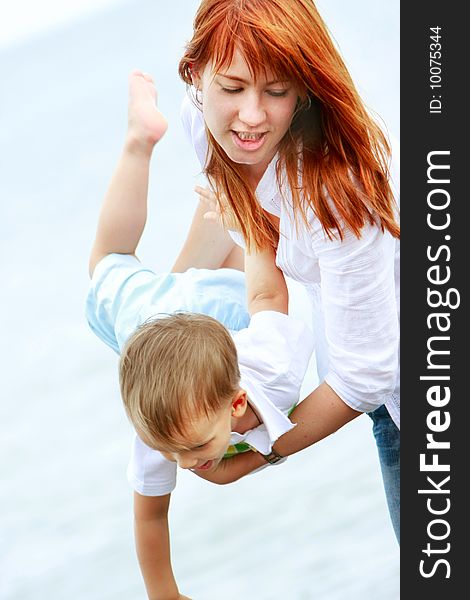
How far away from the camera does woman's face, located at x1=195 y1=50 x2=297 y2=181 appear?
4.51ft

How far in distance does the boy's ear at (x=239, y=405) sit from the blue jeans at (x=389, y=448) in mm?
356

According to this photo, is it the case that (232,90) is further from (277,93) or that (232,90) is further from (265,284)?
(265,284)

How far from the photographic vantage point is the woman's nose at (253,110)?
138cm

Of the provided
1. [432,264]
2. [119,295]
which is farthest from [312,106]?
[119,295]

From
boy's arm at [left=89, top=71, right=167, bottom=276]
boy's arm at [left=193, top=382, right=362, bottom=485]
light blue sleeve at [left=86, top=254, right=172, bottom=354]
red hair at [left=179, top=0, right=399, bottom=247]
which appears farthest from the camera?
boy's arm at [left=89, top=71, right=167, bottom=276]

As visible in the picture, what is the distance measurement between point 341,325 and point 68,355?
156 cm

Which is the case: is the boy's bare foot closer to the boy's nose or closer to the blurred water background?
the blurred water background

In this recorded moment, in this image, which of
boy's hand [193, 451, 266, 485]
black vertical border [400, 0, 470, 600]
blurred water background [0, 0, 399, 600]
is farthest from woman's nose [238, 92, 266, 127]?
boy's hand [193, 451, 266, 485]

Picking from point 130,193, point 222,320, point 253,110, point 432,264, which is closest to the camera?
point 253,110

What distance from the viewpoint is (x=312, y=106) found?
4.65 feet

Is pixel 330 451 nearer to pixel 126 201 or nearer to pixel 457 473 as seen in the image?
pixel 126 201

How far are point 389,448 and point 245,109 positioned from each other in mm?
617

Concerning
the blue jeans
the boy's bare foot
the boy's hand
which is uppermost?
the boy's bare foot

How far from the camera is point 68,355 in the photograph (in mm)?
2980
